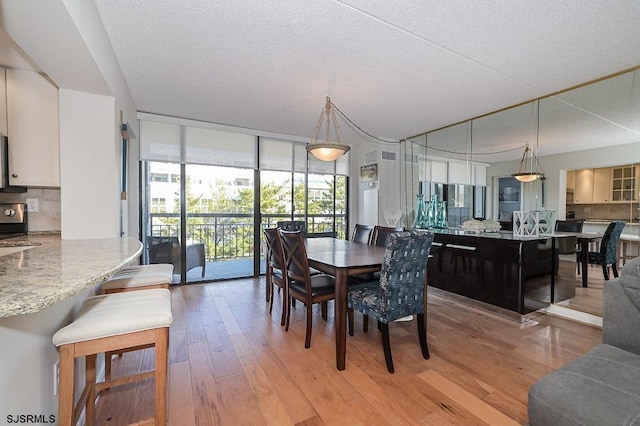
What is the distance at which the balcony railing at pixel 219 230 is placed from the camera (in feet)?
13.8

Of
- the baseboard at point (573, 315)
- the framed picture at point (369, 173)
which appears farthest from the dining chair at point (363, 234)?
the baseboard at point (573, 315)

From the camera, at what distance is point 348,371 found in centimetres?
202

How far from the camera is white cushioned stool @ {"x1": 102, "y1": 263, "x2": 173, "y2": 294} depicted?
181 cm

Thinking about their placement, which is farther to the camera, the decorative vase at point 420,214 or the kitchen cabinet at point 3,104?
the decorative vase at point 420,214

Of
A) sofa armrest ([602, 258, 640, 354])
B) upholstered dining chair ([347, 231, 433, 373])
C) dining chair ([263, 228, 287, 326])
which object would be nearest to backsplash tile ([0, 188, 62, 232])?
dining chair ([263, 228, 287, 326])

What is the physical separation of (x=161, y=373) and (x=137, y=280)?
0.84 meters

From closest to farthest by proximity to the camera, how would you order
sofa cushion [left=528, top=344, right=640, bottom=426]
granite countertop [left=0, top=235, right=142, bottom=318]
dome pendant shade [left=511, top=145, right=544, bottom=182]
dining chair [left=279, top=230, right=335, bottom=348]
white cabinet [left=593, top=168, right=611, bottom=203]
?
granite countertop [left=0, top=235, right=142, bottom=318], sofa cushion [left=528, top=344, right=640, bottom=426], dining chair [left=279, top=230, right=335, bottom=348], white cabinet [left=593, top=168, right=611, bottom=203], dome pendant shade [left=511, top=145, right=544, bottom=182]

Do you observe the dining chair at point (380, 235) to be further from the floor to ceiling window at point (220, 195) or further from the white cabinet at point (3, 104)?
the white cabinet at point (3, 104)

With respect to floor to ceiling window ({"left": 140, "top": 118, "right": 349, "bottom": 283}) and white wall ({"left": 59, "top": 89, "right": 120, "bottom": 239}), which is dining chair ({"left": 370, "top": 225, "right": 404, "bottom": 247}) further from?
white wall ({"left": 59, "top": 89, "right": 120, "bottom": 239})

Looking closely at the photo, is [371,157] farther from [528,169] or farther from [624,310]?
[624,310]

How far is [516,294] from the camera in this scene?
9.36ft

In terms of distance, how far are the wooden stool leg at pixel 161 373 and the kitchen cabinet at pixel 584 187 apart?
412 centimetres

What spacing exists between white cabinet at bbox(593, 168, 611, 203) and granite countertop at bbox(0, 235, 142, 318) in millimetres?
4231

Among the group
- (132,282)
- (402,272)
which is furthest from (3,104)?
(402,272)
